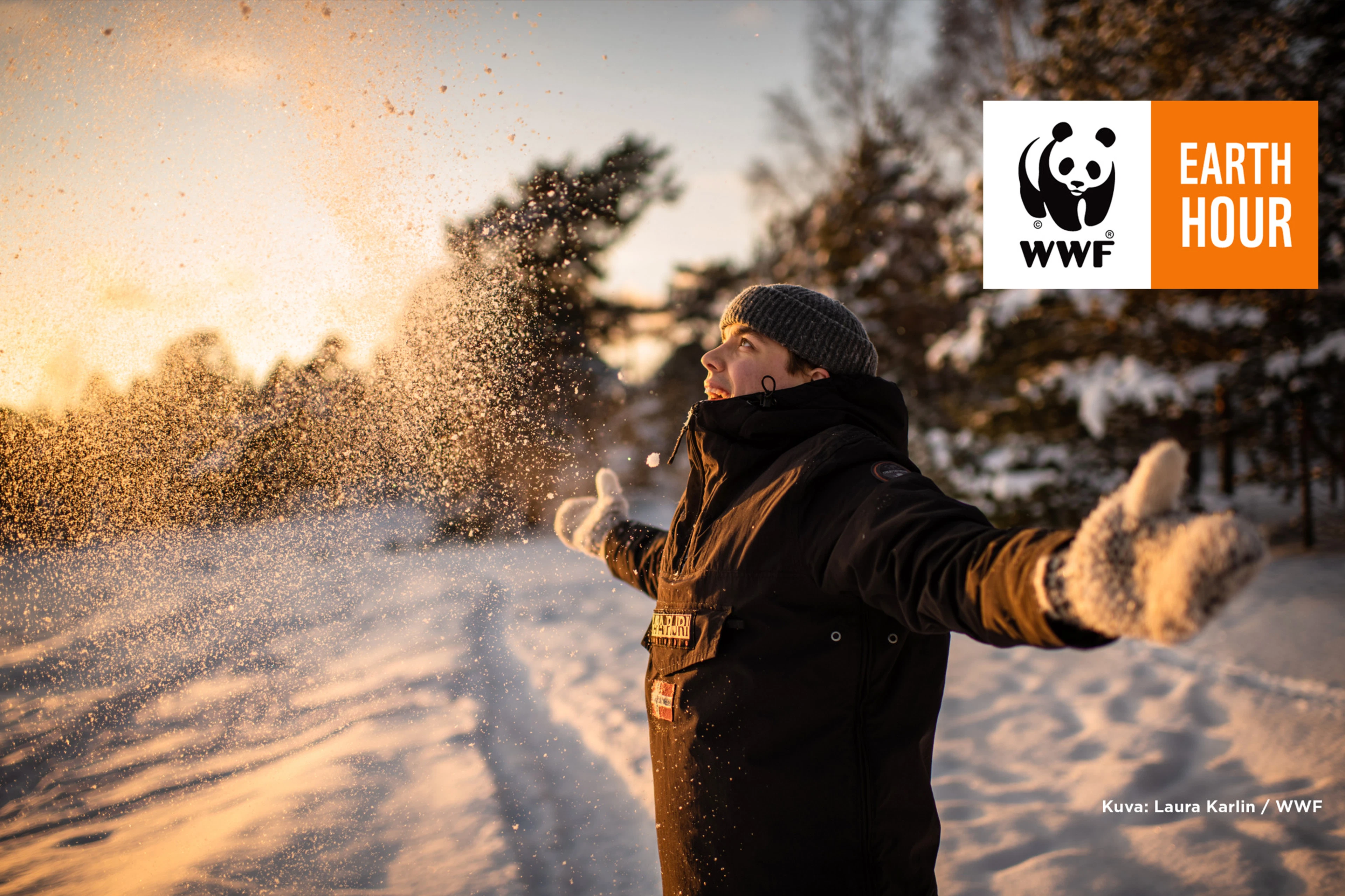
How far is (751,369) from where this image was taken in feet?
5.07

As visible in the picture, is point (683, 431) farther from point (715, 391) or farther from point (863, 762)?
point (863, 762)

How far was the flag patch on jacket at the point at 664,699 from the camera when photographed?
1290 mm

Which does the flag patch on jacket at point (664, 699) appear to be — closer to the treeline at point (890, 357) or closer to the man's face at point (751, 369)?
the man's face at point (751, 369)

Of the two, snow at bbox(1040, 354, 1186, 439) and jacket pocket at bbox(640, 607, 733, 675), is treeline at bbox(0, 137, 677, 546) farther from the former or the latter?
snow at bbox(1040, 354, 1186, 439)

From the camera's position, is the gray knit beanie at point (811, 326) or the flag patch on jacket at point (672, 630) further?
the gray knit beanie at point (811, 326)

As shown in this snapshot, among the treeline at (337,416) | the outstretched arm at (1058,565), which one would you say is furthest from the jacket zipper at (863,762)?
the treeline at (337,416)

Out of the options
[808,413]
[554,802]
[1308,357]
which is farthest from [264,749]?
[1308,357]

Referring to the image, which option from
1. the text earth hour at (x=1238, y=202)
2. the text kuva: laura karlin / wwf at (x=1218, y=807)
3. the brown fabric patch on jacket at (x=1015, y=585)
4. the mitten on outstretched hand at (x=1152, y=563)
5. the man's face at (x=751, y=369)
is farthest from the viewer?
the text earth hour at (x=1238, y=202)

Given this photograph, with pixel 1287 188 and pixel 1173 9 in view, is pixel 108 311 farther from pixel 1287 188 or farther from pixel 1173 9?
pixel 1173 9

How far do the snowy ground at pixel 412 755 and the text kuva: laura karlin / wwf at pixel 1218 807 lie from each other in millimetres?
31

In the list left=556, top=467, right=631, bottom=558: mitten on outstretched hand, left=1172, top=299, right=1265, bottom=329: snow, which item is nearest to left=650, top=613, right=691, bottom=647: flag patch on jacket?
left=556, top=467, right=631, bottom=558: mitten on outstretched hand

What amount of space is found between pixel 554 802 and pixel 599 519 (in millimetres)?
1083

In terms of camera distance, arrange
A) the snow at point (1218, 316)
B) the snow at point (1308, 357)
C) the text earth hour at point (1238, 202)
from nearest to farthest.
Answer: the text earth hour at point (1238, 202) → the snow at point (1308, 357) → the snow at point (1218, 316)

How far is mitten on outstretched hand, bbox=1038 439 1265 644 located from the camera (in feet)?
2.16
